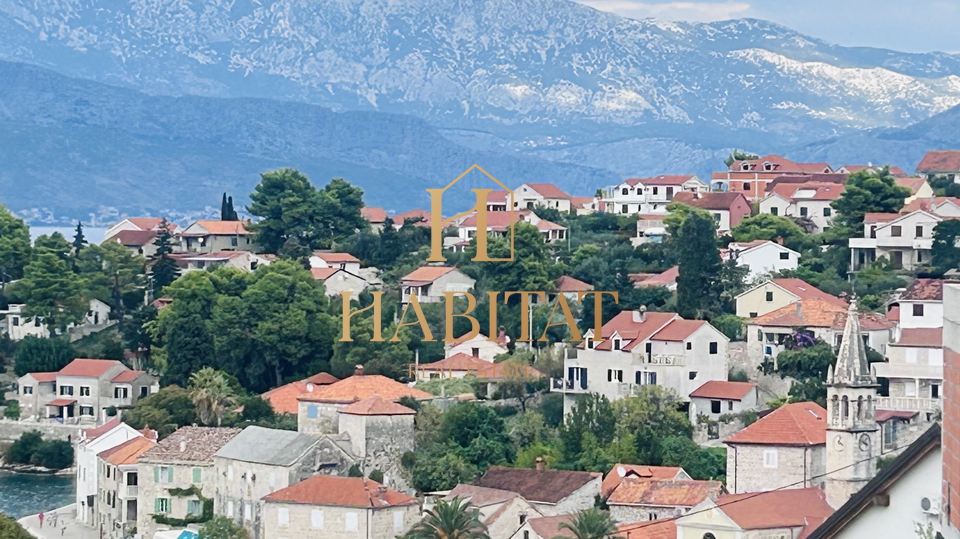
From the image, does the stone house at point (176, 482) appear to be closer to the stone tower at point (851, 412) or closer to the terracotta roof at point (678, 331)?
the terracotta roof at point (678, 331)

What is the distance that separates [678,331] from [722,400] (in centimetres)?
313

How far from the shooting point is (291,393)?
59.1 metres

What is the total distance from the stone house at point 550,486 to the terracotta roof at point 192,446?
8391 millimetres

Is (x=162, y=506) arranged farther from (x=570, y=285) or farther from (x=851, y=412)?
(x=851, y=412)

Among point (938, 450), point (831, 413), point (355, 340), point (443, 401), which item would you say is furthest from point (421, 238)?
point (938, 450)

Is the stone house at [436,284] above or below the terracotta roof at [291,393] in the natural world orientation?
above

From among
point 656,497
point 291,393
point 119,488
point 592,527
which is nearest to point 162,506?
point 119,488

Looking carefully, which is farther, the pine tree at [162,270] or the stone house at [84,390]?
the pine tree at [162,270]

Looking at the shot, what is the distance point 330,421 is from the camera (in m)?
53.4

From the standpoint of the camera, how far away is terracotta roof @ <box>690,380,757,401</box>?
51688 mm

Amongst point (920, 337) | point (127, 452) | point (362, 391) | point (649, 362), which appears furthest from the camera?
point (127, 452)

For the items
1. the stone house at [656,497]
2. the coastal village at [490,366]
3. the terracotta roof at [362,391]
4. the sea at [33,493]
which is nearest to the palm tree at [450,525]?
the coastal village at [490,366]

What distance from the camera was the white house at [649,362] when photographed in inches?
2114

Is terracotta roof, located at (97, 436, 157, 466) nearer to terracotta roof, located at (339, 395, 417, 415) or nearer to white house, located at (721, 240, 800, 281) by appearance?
terracotta roof, located at (339, 395, 417, 415)
